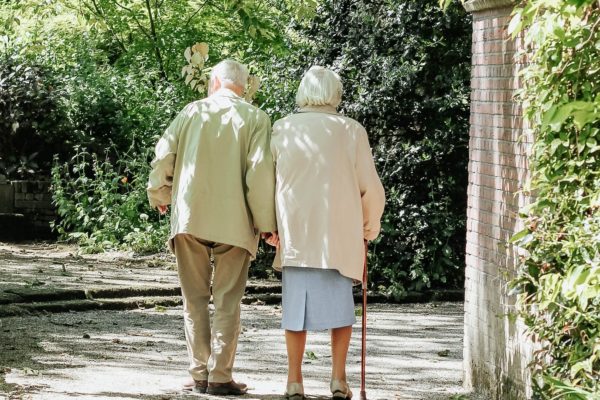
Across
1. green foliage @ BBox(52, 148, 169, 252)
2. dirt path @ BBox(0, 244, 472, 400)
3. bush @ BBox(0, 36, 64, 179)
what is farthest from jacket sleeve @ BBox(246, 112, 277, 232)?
bush @ BBox(0, 36, 64, 179)

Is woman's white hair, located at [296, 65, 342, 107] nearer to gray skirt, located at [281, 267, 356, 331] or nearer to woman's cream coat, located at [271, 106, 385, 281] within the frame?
woman's cream coat, located at [271, 106, 385, 281]

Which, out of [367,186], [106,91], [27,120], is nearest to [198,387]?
[367,186]

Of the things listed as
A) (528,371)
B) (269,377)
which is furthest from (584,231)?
(269,377)

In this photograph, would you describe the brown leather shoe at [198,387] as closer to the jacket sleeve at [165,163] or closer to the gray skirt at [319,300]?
the gray skirt at [319,300]

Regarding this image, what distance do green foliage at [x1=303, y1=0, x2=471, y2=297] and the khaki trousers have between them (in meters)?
4.65

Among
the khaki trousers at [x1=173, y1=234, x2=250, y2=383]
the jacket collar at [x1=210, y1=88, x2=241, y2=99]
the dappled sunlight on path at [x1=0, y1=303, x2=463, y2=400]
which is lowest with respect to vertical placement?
the dappled sunlight on path at [x1=0, y1=303, x2=463, y2=400]

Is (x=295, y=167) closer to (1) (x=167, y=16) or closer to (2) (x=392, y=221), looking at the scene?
(2) (x=392, y=221)

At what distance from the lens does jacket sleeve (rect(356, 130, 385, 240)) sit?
6895 millimetres

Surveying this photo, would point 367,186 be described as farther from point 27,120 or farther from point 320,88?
point 27,120

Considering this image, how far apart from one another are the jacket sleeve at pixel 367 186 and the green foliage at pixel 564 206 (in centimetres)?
143

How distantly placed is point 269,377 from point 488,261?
1.74 metres

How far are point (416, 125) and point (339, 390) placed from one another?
17.9 feet

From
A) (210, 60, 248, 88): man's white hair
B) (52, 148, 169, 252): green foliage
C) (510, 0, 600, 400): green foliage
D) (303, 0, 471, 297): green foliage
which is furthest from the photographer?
(52, 148, 169, 252): green foliage

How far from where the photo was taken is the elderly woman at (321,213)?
6797mm
